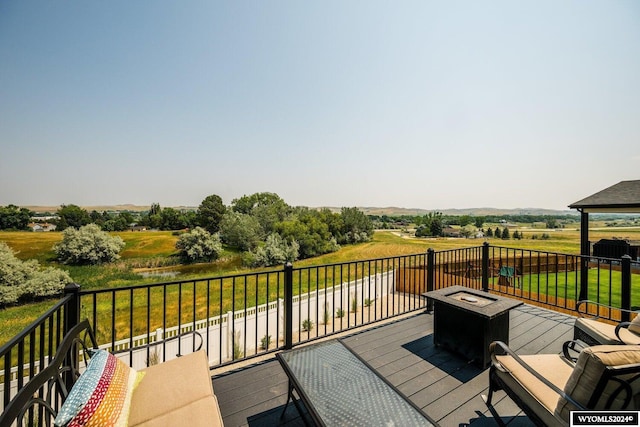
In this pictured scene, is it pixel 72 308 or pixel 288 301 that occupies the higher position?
pixel 72 308

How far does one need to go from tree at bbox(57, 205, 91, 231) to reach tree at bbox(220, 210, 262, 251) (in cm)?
1459

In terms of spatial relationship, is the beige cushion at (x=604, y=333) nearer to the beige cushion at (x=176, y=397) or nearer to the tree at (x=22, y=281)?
the beige cushion at (x=176, y=397)

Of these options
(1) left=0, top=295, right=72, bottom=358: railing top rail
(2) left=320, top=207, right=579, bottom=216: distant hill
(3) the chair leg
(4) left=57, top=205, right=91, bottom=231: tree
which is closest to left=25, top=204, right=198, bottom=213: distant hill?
(4) left=57, top=205, right=91, bottom=231: tree

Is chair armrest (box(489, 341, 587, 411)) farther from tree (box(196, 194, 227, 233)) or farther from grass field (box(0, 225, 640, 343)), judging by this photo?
tree (box(196, 194, 227, 233))

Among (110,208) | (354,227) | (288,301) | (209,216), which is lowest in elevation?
(354,227)

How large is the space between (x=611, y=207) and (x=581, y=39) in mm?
4297

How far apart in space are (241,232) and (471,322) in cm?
3250

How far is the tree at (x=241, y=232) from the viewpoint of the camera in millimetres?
33000

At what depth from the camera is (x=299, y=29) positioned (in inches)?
278

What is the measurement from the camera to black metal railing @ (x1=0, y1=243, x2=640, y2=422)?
2.26 meters

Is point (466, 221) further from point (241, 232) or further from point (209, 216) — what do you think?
point (209, 216)

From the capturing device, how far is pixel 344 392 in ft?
5.33

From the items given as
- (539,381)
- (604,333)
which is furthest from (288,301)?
(604,333)

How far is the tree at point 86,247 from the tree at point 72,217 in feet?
3.42
